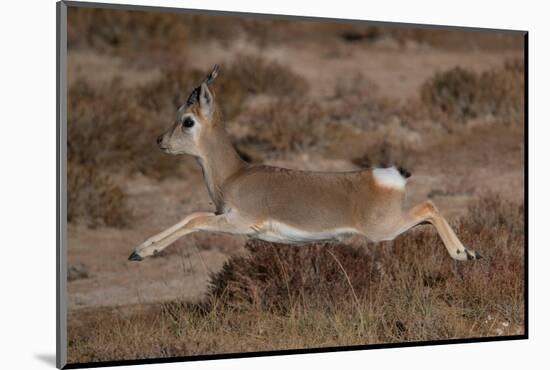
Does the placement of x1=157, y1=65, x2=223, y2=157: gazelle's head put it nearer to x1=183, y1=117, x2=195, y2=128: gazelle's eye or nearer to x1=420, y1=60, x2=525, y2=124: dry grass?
x1=183, y1=117, x2=195, y2=128: gazelle's eye

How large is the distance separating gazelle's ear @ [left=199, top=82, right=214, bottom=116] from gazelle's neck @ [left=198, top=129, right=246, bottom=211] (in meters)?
0.22

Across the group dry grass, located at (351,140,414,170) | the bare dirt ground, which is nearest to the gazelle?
the bare dirt ground

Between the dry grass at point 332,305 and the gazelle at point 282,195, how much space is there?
0.94m

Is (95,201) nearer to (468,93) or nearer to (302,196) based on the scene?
(302,196)

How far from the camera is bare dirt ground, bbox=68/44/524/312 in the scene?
1277 cm

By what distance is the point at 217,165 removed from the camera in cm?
956

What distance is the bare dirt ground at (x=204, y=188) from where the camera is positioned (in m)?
12.8

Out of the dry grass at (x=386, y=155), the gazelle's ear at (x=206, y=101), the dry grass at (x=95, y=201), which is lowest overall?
the dry grass at (x=95, y=201)

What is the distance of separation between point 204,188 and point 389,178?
528 centimetres

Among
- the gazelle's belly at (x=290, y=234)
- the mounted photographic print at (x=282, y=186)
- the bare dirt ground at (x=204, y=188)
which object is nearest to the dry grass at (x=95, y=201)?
the mounted photographic print at (x=282, y=186)

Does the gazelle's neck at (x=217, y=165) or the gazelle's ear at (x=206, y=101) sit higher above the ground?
the gazelle's ear at (x=206, y=101)

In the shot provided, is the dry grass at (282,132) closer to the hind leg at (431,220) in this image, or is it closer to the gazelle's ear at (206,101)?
the hind leg at (431,220)

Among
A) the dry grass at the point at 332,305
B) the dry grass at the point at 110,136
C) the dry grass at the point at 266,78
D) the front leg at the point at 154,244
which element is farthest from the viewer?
the dry grass at the point at 266,78

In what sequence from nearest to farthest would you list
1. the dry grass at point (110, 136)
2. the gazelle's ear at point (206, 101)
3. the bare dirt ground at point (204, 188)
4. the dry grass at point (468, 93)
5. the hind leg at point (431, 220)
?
1. the gazelle's ear at point (206, 101)
2. the hind leg at point (431, 220)
3. the bare dirt ground at point (204, 188)
4. the dry grass at point (110, 136)
5. the dry grass at point (468, 93)
